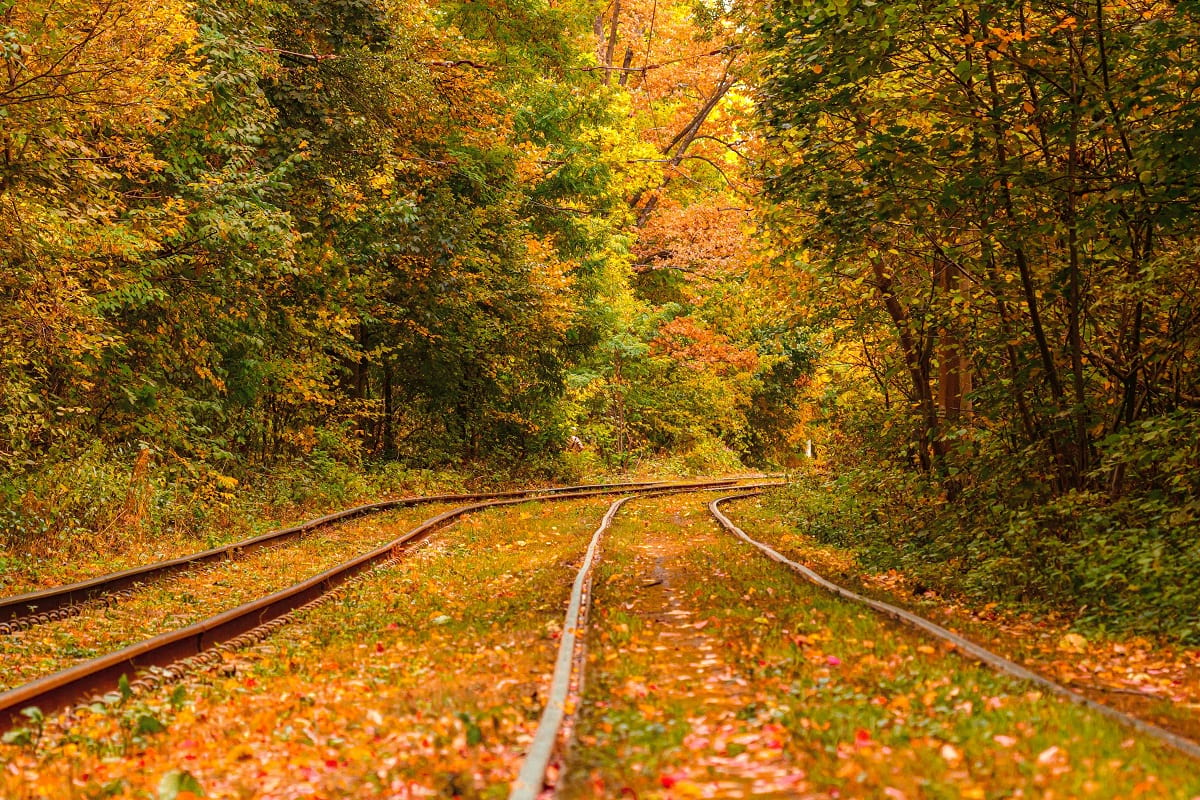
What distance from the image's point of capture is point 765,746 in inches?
202

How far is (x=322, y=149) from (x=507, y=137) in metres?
7.47

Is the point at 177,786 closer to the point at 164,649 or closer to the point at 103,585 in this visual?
the point at 164,649

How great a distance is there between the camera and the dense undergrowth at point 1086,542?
841 cm

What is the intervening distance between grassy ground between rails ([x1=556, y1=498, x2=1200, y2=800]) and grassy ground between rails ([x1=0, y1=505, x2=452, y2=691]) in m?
4.15

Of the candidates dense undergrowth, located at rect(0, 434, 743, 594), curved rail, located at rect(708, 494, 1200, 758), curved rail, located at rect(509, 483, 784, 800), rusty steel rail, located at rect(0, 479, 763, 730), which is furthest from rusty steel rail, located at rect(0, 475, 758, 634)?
curved rail, located at rect(708, 494, 1200, 758)

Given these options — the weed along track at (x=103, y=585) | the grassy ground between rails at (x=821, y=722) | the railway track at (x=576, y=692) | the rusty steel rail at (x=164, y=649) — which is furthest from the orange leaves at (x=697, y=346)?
the grassy ground between rails at (x=821, y=722)

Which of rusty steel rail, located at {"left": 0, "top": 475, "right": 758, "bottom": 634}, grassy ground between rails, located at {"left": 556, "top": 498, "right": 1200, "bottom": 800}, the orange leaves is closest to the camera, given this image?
grassy ground between rails, located at {"left": 556, "top": 498, "right": 1200, "bottom": 800}

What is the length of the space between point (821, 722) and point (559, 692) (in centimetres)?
146

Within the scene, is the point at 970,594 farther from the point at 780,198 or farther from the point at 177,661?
the point at 177,661

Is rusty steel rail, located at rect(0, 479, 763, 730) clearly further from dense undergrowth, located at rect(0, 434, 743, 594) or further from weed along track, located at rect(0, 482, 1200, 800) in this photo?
dense undergrowth, located at rect(0, 434, 743, 594)

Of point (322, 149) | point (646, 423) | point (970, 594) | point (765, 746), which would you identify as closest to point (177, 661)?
point (765, 746)

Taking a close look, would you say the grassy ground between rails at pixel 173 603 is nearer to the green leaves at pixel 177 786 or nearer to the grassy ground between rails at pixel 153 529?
the grassy ground between rails at pixel 153 529

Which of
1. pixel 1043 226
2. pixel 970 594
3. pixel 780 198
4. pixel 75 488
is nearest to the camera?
pixel 1043 226

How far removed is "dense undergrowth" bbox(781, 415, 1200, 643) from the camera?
841 cm
